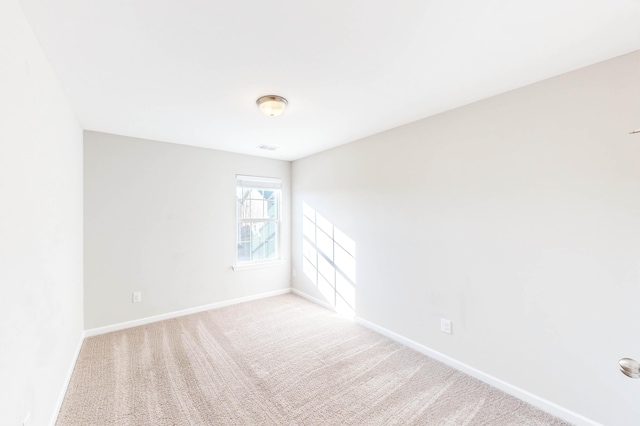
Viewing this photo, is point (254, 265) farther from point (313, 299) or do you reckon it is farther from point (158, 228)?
point (158, 228)

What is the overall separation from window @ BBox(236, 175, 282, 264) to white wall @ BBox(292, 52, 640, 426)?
223cm

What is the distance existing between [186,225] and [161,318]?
4.20 feet

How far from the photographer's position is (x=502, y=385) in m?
2.17

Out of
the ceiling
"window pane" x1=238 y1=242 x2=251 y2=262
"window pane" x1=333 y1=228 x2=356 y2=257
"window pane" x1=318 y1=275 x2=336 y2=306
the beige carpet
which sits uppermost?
the ceiling

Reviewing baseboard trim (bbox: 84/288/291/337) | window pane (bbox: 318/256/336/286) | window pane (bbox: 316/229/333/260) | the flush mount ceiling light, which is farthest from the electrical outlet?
baseboard trim (bbox: 84/288/291/337)

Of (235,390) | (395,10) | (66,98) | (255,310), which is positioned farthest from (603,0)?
(255,310)

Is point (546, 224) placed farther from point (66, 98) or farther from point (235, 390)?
point (66, 98)

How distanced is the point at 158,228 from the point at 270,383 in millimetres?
2518

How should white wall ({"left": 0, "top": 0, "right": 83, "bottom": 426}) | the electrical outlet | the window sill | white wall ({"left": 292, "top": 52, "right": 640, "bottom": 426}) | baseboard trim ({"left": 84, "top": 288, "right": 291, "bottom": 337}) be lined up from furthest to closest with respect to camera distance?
the window sill → baseboard trim ({"left": 84, "top": 288, "right": 291, "bottom": 337}) → the electrical outlet → white wall ({"left": 292, "top": 52, "right": 640, "bottom": 426}) → white wall ({"left": 0, "top": 0, "right": 83, "bottom": 426})

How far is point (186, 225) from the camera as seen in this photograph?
3791 mm

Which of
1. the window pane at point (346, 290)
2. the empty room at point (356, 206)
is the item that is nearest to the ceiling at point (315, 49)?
the empty room at point (356, 206)

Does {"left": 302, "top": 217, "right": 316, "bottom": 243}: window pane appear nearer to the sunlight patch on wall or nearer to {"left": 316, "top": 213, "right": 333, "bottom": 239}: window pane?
the sunlight patch on wall

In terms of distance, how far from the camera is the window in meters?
4.36

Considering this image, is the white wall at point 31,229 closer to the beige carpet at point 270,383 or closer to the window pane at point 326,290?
the beige carpet at point 270,383
